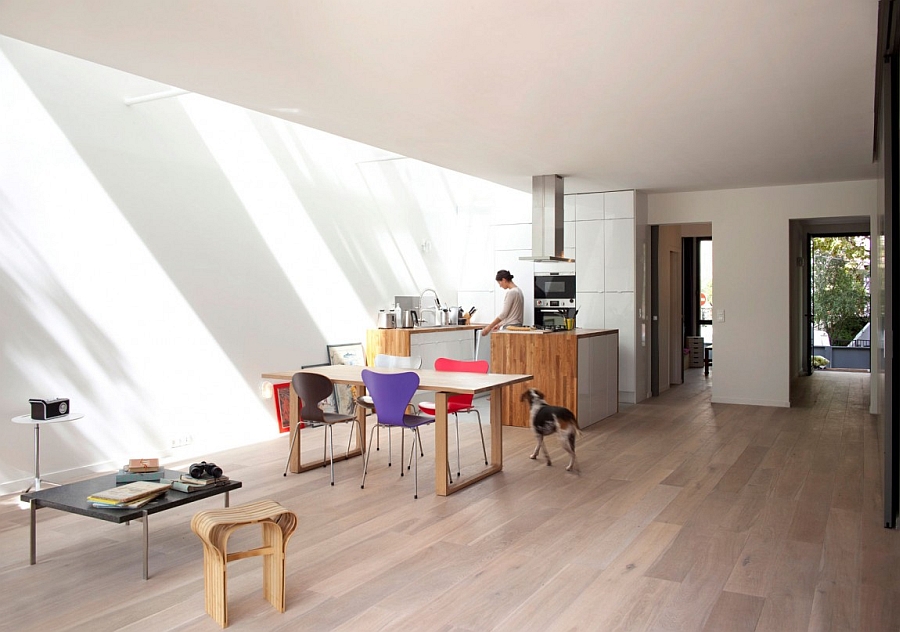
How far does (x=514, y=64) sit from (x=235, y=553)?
113 inches

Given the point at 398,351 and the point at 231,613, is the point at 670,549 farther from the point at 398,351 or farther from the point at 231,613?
the point at 398,351

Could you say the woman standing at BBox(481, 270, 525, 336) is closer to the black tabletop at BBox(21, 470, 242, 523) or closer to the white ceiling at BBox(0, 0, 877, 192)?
the white ceiling at BBox(0, 0, 877, 192)

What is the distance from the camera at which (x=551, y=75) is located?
416cm

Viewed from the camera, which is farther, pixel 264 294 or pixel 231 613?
pixel 264 294

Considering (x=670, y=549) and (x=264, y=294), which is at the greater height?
(x=264, y=294)

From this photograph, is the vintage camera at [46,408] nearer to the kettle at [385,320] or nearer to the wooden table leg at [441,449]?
the wooden table leg at [441,449]

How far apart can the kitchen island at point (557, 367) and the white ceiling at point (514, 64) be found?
1948 millimetres

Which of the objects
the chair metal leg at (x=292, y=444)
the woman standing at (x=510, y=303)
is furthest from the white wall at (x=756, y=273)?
the chair metal leg at (x=292, y=444)

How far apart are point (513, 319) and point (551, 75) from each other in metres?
4.14

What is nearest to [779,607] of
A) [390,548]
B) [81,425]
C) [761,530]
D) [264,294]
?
[761,530]

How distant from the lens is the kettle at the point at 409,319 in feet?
27.6

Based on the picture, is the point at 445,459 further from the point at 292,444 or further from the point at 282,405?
the point at 282,405

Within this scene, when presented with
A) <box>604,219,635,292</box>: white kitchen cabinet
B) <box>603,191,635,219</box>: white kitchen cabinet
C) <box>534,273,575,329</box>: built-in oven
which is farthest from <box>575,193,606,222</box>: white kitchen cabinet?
<box>534,273,575,329</box>: built-in oven

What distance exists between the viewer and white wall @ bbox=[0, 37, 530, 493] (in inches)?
189
